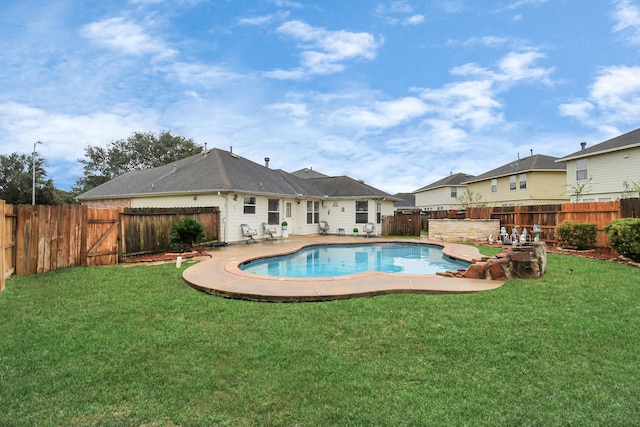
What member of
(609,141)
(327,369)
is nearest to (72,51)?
(327,369)

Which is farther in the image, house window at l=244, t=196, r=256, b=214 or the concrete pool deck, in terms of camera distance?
house window at l=244, t=196, r=256, b=214

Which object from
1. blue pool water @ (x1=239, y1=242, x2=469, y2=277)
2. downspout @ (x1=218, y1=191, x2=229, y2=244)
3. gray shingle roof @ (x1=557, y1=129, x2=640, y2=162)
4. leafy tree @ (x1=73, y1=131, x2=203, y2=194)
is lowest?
blue pool water @ (x1=239, y1=242, x2=469, y2=277)

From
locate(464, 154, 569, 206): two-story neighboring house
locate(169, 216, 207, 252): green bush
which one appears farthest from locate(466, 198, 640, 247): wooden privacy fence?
locate(169, 216, 207, 252): green bush

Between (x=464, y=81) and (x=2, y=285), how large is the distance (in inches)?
670

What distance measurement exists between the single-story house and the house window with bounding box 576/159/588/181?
11.5 meters

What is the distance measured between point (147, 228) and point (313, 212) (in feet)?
38.9

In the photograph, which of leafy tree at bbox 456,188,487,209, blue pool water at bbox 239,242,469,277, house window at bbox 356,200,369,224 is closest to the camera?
blue pool water at bbox 239,242,469,277

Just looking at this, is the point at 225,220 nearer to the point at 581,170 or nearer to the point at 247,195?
the point at 247,195

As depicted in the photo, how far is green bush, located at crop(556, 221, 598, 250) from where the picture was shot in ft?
36.5

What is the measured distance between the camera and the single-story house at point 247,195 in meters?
15.2

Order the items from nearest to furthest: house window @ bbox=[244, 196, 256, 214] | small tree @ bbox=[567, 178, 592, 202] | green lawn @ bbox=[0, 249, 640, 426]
Result: green lawn @ bbox=[0, 249, 640, 426] → house window @ bbox=[244, 196, 256, 214] → small tree @ bbox=[567, 178, 592, 202]

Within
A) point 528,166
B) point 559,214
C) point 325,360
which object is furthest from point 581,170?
point 325,360

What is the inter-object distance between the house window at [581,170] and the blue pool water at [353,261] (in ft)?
39.6

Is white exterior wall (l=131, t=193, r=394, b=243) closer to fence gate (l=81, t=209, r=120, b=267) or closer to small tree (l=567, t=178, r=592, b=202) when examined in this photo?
fence gate (l=81, t=209, r=120, b=267)
